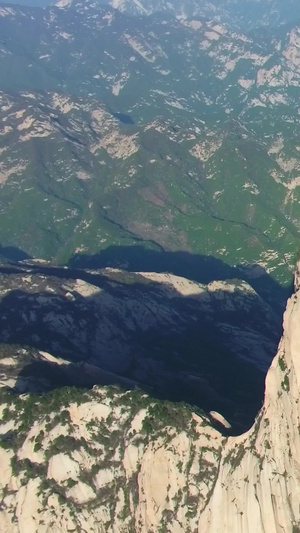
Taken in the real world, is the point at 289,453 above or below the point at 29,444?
below

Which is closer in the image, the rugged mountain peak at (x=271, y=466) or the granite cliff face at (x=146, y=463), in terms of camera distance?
the rugged mountain peak at (x=271, y=466)

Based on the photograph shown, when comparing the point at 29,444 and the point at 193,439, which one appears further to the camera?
the point at 29,444

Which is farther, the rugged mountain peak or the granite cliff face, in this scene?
the granite cliff face

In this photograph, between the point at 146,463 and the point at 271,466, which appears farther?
the point at 146,463

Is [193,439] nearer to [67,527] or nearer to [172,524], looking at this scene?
[172,524]

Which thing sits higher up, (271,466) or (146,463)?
(146,463)

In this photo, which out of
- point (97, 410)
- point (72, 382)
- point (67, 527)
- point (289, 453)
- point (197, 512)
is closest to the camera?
point (289, 453)

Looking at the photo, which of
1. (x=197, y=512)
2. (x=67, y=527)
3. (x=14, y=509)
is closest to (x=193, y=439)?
(x=197, y=512)

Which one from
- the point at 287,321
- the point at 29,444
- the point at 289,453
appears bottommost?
the point at 289,453
